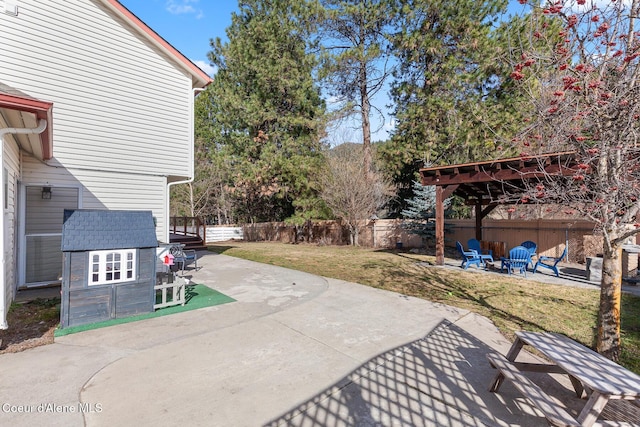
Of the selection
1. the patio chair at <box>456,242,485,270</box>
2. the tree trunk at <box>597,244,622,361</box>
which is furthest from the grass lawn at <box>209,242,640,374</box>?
the patio chair at <box>456,242,485,270</box>

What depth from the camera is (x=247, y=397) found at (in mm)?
2766

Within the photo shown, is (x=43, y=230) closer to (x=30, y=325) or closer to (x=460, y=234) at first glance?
(x=30, y=325)

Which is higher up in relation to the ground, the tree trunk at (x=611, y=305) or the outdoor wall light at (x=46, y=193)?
the outdoor wall light at (x=46, y=193)

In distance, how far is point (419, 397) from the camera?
283 cm

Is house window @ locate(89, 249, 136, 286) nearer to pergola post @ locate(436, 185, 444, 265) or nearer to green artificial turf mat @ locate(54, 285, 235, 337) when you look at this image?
green artificial turf mat @ locate(54, 285, 235, 337)

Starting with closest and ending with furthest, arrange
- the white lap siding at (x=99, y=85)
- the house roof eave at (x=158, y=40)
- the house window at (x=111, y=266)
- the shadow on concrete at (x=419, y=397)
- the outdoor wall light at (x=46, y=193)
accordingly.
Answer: the shadow on concrete at (x=419, y=397), the house window at (x=111, y=266), the white lap siding at (x=99, y=85), the outdoor wall light at (x=46, y=193), the house roof eave at (x=158, y=40)

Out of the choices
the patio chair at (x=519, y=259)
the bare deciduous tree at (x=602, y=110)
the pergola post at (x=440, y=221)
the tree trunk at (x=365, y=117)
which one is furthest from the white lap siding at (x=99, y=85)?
the tree trunk at (x=365, y=117)

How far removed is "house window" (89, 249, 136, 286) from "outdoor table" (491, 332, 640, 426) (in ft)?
16.4

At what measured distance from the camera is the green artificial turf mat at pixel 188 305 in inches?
171

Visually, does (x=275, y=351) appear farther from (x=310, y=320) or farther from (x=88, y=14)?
(x=88, y=14)

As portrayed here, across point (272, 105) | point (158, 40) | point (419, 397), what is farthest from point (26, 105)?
point (272, 105)

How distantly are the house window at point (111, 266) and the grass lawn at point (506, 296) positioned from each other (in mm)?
4847

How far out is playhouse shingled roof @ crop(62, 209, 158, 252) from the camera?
4379mm

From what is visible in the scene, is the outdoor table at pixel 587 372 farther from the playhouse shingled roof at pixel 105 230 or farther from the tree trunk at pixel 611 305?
the playhouse shingled roof at pixel 105 230
